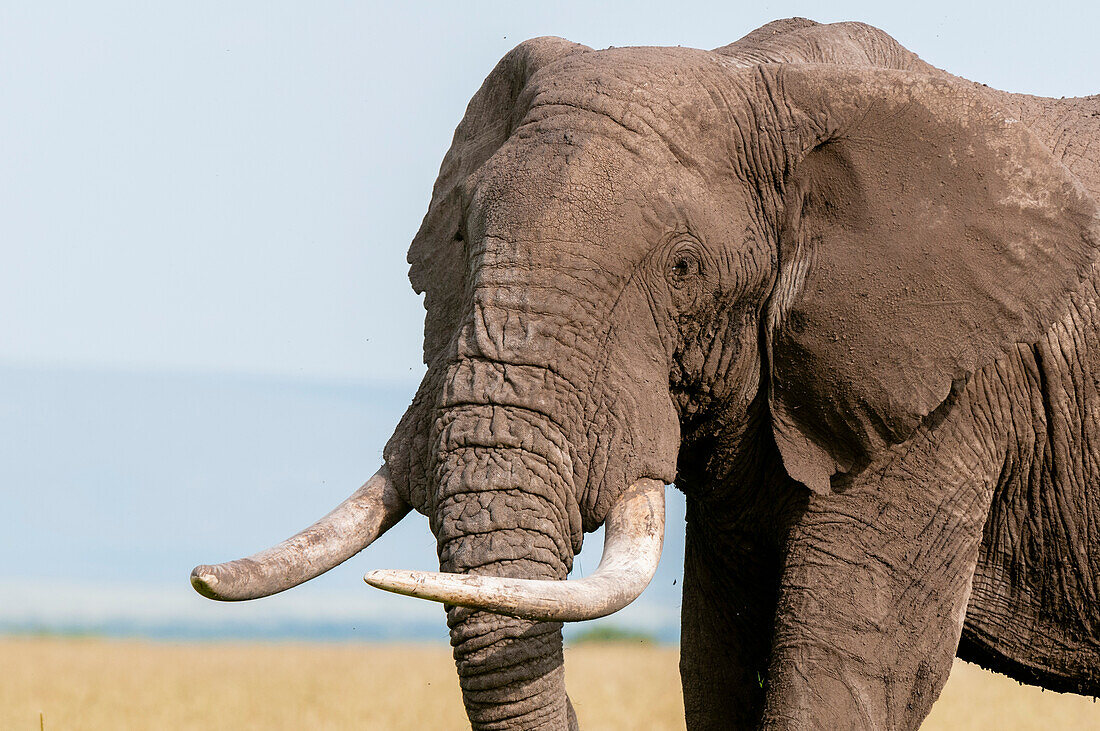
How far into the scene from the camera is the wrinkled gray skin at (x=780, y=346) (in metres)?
4.39

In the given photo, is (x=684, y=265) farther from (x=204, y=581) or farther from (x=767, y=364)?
→ (x=204, y=581)

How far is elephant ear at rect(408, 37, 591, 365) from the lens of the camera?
514cm

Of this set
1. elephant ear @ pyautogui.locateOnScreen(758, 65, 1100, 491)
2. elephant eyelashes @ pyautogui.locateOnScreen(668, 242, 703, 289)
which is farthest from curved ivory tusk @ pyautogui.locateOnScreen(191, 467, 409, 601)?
elephant ear @ pyautogui.locateOnScreen(758, 65, 1100, 491)

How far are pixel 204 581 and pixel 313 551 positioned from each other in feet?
1.57

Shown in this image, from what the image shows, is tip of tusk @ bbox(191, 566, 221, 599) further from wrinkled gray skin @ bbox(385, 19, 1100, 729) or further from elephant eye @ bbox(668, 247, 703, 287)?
elephant eye @ bbox(668, 247, 703, 287)

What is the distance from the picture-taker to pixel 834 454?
491cm

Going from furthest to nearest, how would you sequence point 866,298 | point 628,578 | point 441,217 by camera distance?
1. point 441,217
2. point 866,298
3. point 628,578

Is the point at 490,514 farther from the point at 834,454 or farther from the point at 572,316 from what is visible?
the point at 834,454

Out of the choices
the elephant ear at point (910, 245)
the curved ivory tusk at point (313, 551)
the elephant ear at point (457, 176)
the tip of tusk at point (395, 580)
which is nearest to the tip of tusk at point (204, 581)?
the curved ivory tusk at point (313, 551)

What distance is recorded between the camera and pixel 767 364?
15.9 ft

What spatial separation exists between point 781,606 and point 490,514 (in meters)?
1.31

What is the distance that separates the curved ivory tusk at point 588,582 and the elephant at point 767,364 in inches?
0.5

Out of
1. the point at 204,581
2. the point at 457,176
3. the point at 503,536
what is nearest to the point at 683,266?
the point at 503,536

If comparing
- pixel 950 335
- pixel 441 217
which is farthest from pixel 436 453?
pixel 950 335
